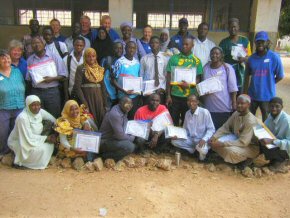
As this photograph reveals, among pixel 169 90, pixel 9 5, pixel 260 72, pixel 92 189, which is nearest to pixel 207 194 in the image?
pixel 92 189

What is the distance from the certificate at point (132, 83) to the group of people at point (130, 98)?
68 mm

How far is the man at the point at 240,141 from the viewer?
4.56 metres

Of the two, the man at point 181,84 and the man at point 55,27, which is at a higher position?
the man at point 55,27

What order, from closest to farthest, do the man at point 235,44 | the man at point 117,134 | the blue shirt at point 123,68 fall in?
the man at point 117,134
the blue shirt at point 123,68
the man at point 235,44

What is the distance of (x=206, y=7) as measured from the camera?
9.40 meters

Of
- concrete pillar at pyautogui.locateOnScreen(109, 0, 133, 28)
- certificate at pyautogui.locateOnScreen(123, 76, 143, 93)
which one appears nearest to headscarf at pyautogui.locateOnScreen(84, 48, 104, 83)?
certificate at pyautogui.locateOnScreen(123, 76, 143, 93)

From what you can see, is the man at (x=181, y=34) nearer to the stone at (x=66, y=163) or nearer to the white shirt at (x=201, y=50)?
the white shirt at (x=201, y=50)

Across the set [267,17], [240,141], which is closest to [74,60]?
[240,141]

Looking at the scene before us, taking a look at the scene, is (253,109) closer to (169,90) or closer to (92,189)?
(169,90)

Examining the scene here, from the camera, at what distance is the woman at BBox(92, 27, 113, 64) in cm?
546

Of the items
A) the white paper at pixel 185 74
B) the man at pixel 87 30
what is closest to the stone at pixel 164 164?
the white paper at pixel 185 74

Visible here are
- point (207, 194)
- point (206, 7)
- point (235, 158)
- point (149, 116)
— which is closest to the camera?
point (207, 194)

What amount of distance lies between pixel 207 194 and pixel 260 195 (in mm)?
688

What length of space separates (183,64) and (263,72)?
1.37m
